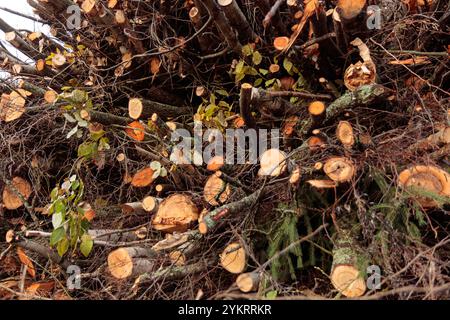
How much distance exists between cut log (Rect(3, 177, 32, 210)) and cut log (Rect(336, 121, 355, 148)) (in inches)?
69.4

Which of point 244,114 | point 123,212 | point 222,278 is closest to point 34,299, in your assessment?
point 123,212

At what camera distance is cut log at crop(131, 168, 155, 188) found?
7.92ft

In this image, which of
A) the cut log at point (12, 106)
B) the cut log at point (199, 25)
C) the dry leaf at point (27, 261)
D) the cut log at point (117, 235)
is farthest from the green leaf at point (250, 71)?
the dry leaf at point (27, 261)

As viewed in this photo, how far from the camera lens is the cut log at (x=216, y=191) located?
216 cm

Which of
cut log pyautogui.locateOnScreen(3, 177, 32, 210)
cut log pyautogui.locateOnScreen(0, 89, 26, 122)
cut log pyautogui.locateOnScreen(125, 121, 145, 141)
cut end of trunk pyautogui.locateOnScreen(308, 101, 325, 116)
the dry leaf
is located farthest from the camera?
cut log pyautogui.locateOnScreen(0, 89, 26, 122)

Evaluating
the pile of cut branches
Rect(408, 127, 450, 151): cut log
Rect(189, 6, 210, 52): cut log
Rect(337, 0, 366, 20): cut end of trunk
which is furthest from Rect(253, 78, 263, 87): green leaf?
Rect(408, 127, 450, 151): cut log

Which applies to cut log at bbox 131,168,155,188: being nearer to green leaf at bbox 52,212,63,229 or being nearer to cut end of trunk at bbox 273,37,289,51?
green leaf at bbox 52,212,63,229

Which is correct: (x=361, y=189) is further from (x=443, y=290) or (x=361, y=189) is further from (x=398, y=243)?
(x=443, y=290)

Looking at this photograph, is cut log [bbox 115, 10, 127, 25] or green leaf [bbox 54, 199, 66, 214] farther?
cut log [bbox 115, 10, 127, 25]

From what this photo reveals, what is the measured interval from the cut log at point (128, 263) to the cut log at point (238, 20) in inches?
48.9

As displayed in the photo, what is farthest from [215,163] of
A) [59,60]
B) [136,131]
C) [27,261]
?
[59,60]

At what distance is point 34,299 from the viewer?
2.06 metres

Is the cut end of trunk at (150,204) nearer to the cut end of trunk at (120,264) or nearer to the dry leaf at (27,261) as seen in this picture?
the cut end of trunk at (120,264)

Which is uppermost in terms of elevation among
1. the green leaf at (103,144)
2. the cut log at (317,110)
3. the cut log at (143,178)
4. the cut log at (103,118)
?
the cut log at (103,118)
